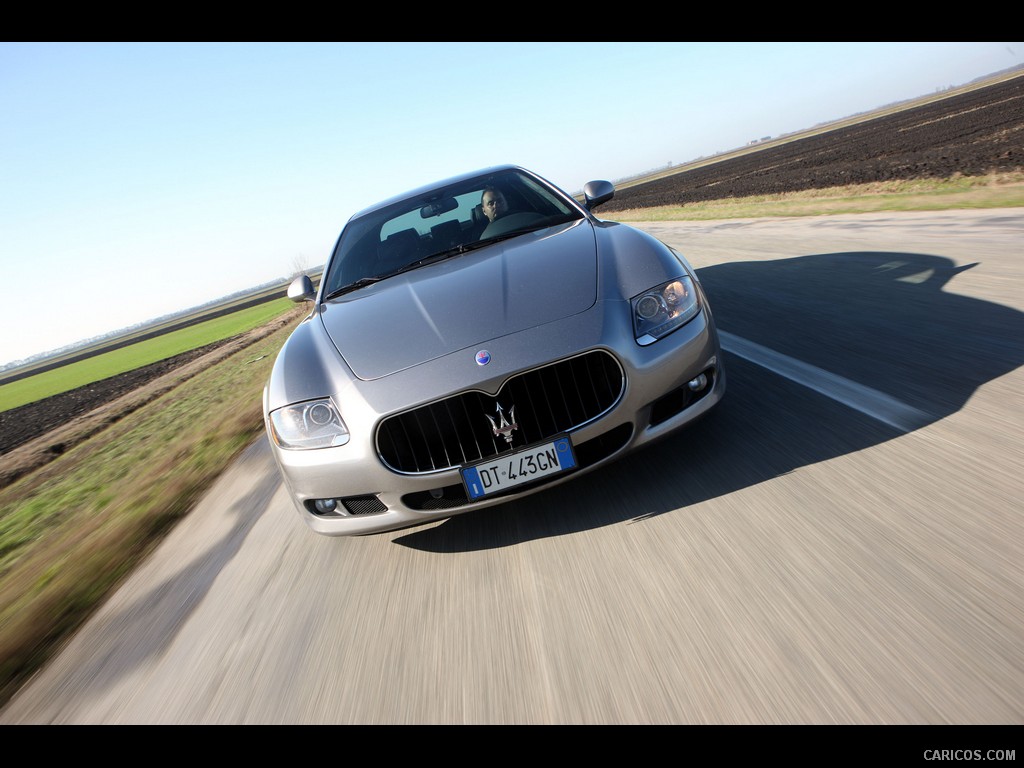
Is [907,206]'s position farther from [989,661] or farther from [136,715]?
[136,715]

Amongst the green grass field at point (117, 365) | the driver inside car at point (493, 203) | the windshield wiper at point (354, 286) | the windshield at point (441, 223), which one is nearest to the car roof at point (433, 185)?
the windshield at point (441, 223)

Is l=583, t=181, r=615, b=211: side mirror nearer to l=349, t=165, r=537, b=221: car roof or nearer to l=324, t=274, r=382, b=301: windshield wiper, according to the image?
l=349, t=165, r=537, b=221: car roof

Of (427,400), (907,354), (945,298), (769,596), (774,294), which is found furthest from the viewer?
(774,294)

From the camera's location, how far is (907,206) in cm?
923

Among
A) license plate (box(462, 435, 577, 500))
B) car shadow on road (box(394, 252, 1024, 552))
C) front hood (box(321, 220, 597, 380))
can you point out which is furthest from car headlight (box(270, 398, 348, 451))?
car shadow on road (box(394, 252, 1024, 552))

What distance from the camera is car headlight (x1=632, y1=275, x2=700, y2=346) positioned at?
2.48 metres

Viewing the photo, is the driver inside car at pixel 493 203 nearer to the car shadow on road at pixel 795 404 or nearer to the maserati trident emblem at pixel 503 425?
the car shadow on road at pixel 795 404

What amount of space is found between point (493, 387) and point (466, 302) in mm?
615

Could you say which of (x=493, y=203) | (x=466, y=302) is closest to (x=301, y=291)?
(x=493, y=203)

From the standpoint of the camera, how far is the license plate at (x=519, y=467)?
2.34 meters

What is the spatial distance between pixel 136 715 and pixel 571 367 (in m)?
1.91

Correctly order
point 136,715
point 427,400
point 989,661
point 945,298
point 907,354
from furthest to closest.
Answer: point 945,298
point 907,354
point 427,400
point 136,715
point 989,661
